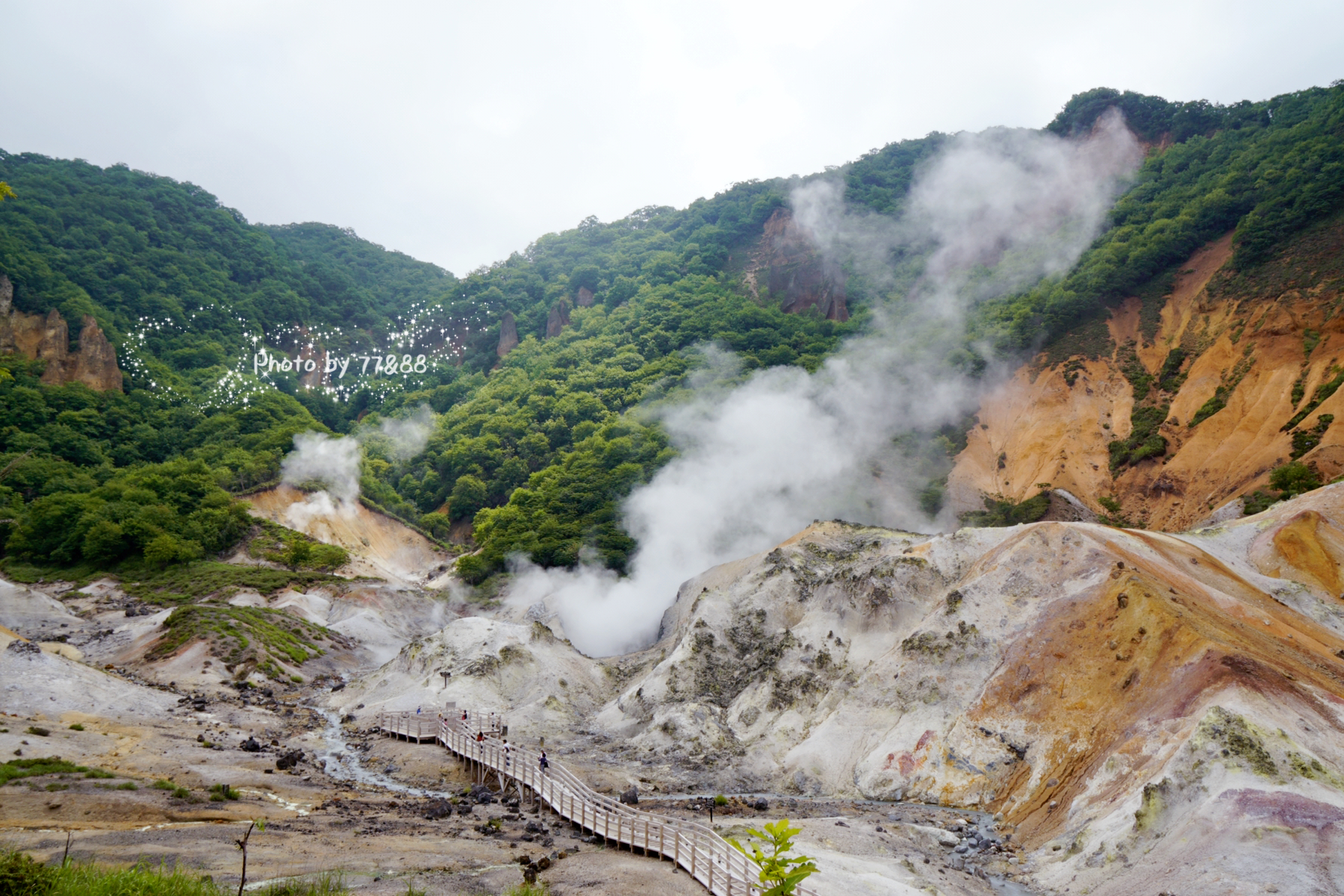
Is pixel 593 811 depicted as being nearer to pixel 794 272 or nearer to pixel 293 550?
pixel 293 550

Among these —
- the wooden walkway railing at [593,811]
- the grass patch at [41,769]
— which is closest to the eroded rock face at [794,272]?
the wooden walkway railing at [593,811]

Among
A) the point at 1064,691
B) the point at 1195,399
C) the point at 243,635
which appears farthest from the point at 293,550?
the point at 1195,399

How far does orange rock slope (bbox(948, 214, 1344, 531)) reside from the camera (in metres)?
50.8

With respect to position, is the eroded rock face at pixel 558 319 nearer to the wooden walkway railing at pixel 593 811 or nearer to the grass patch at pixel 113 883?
the wooden walkway railing at pixel 593 811

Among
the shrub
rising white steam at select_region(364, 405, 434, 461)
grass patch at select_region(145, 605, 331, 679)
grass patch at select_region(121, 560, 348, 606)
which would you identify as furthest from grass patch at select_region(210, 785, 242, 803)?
rising white steam at select_region(364, 405, 434, 461)

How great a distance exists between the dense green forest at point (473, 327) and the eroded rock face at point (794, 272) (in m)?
2.97

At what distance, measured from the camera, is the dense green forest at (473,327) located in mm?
72938

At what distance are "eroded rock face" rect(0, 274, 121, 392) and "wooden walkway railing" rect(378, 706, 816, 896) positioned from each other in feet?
283

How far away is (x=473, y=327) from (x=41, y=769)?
4989 inches

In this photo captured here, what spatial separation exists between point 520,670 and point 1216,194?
75452 millimetres

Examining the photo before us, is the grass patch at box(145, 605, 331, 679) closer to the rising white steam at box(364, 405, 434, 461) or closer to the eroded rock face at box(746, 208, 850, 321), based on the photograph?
the rising white steam at box(364, 405, 434, 461)

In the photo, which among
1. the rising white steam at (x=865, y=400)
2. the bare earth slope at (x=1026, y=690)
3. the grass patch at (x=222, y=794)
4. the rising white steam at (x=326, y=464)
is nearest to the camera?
the bare earth slope at (x=1026, y=690)

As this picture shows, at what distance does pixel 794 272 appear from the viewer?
12138 cm

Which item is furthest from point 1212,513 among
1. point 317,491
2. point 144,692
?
point 317,491
